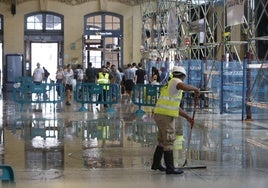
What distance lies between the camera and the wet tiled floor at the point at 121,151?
32.0ft

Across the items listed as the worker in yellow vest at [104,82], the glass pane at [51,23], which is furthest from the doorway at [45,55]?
the worker in yellow vest at [104,82]

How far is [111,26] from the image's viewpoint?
42875mm

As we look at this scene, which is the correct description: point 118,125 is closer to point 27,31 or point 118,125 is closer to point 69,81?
point 69,81

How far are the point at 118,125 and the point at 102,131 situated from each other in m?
1.75

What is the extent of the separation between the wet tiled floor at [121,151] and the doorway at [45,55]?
21.8m

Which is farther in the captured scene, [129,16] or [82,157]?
[129,16]

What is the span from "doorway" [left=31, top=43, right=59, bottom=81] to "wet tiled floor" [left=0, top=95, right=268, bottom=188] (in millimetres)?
21830

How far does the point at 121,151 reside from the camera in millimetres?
12883

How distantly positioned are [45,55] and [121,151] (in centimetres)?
3068

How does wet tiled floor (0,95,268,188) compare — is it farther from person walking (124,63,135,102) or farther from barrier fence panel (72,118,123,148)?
person walking (124,63,135,102)

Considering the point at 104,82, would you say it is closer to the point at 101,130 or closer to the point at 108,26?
the point at 101,130

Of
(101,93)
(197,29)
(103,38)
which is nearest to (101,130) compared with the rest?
(101,93)

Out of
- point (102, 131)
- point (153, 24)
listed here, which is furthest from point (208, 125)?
point (153, 24)

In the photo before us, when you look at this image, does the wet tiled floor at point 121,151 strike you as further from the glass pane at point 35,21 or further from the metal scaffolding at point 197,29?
the glass pane at point 35,21
